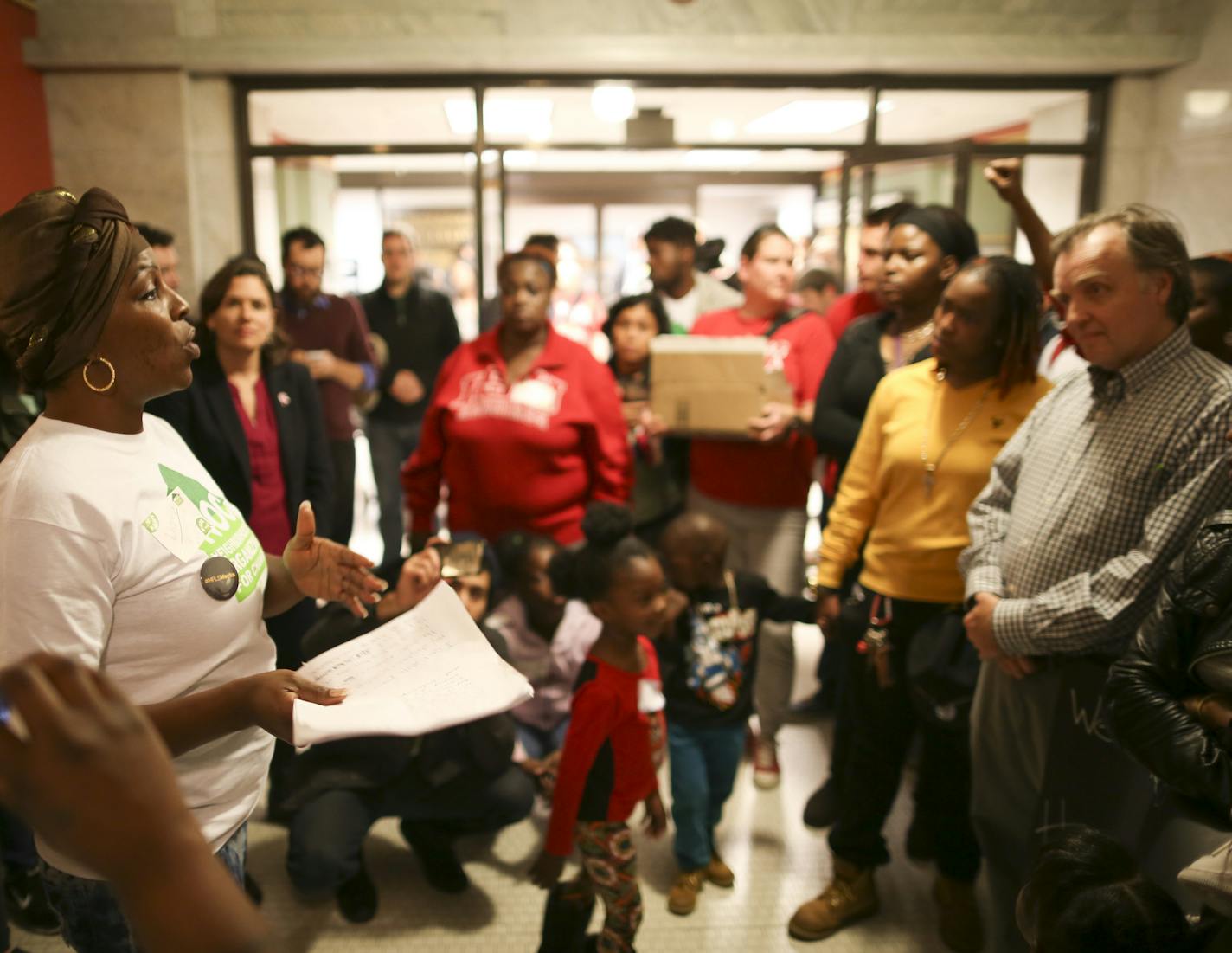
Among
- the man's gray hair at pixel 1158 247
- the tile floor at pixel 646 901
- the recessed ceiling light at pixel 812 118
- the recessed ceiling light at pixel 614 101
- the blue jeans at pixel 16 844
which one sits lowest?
the tile floor at pixel 646 901

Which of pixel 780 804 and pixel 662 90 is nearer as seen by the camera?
pixel 780 804

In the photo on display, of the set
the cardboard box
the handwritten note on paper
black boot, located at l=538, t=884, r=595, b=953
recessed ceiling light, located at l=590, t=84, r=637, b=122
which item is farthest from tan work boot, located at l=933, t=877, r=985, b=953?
recessed ceiling light, located at l=590, t=84, r=637, b=122

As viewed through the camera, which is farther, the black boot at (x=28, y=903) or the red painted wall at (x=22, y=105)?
the red painted wall at (x=22, y=105)

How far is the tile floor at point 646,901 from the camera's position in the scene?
7.14ft

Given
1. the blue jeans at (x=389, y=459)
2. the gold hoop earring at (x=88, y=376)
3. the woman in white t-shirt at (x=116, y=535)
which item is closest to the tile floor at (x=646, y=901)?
the woman in white t-shirt at (x=116, y=535)

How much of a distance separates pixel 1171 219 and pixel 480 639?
5.05ft

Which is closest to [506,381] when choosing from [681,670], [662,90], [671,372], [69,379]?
[671,372]

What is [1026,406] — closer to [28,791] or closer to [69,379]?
[69,379]

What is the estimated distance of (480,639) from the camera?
3.97 ft

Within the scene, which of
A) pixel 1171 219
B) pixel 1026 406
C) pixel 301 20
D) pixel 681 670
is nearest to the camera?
pixel 1171 219

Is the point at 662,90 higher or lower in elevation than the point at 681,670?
higher

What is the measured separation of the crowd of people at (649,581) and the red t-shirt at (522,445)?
0.03 ft

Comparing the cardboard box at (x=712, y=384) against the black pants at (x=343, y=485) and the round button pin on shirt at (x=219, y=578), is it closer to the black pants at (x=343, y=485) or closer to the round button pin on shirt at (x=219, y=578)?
the black pants at (x=343, y=485)

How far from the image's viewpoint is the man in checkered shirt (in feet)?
5.14
